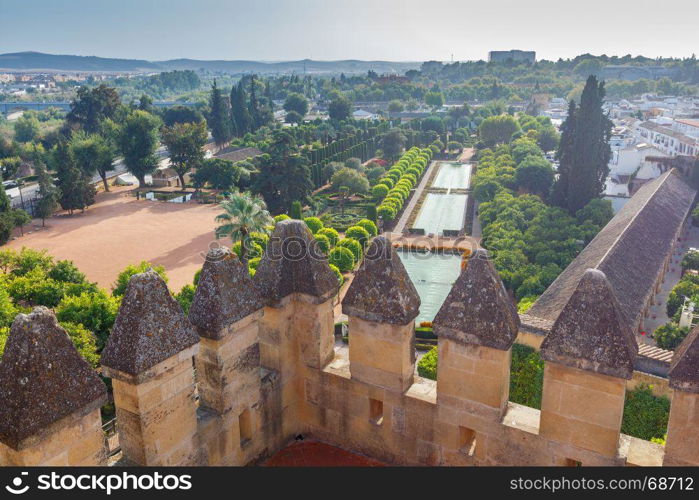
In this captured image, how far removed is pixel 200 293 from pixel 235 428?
247 centimetres

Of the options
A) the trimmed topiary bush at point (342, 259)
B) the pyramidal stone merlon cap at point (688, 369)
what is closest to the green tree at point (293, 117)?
the trimmed topiary bush at point (342, 259)

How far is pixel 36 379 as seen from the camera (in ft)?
23.7

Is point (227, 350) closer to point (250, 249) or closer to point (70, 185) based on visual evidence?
point (250, 249)

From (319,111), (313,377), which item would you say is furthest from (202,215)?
Result: (319,111)

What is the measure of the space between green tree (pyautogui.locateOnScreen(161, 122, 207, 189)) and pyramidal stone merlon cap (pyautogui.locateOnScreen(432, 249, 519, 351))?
2543 inches

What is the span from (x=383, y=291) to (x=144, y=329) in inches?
148

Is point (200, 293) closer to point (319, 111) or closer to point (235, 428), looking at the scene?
point (235, 428)

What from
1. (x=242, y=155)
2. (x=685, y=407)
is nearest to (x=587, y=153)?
(x=685, y=407)

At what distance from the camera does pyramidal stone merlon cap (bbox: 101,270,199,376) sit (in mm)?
8195

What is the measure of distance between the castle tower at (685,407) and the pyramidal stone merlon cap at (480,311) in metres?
2.20

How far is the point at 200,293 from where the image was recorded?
372 inches

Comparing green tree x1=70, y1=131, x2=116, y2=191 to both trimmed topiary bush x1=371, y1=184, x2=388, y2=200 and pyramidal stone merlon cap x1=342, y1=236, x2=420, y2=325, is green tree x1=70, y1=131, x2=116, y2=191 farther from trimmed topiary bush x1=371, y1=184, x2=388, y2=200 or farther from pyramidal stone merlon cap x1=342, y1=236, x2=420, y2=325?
pyramidal stone merlon cap x1=342, y1=236, x2=420, y2=325

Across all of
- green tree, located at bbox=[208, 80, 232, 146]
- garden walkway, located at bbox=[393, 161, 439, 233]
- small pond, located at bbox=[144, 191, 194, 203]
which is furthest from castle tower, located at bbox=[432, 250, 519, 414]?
green tree, located at bbox=[208, 80, 232, 146]

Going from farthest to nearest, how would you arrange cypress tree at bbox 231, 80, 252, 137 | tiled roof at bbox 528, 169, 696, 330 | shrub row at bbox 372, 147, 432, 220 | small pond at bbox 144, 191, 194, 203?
cypress tree at bbox 231, 80, 252, 137
small pond at bbox 144, 191, 194, 203
shrub row at bbox 372, 147, 432, 220
tiled roof at bbox 528, 169, 696, 330
